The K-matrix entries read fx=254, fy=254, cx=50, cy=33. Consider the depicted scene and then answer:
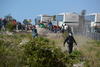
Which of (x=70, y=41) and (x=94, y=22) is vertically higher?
(x=70, y=41)

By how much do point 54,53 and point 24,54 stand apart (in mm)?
1323

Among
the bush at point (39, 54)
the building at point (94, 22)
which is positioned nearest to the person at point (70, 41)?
the bush at point (39, 54)

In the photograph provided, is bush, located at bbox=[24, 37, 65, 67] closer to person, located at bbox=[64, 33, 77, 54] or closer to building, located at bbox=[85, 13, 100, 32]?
person, located at bbox=[64, 33, 77, 54]

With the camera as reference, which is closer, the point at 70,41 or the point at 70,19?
the point at 70,41

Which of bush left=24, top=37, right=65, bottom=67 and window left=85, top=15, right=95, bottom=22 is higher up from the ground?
window left=85, top=15, right=95, bottom=22

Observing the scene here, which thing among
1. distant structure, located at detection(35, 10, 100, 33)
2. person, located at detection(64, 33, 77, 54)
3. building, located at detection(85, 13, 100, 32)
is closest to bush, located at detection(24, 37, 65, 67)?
person, located at detection(64, 33, 77, 54)

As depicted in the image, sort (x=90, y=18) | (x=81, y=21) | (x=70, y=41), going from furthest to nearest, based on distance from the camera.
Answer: (x=81, y=21)
(x=90, y=18)
(x=70, y=41)

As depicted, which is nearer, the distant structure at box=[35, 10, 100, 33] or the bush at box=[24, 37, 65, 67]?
the bush at box=[24, 37, 65, 67]

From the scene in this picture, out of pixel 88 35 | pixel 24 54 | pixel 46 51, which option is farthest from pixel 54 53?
pixel 88 35

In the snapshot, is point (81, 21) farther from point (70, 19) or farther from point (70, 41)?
point (70, 41)

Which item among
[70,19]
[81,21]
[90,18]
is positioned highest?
[90,18]

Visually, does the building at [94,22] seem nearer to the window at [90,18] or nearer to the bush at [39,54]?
the window at [90,18]

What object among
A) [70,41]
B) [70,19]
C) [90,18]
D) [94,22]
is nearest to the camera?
[70,41]

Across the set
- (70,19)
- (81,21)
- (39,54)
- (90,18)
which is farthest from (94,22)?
(39,54)
